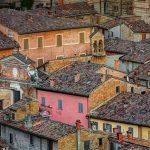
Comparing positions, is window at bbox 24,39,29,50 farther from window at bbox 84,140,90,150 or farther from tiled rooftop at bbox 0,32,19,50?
window at bbox 84,140,90,150

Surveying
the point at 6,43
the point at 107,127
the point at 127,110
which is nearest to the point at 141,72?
the point at 127,110

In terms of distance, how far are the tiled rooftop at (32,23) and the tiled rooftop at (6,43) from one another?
39.3 inches

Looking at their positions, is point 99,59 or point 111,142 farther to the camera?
point 99,59

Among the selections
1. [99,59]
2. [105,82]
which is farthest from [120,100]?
[99,59]

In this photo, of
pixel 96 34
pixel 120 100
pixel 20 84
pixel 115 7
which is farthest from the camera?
pixel 115 7

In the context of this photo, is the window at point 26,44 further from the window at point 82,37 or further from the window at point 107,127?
the window at point 107,127

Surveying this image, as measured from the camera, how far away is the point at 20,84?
6400 centimetres

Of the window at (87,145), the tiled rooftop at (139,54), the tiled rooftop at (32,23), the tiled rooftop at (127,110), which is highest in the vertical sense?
the tiled rooftop at (32,23)

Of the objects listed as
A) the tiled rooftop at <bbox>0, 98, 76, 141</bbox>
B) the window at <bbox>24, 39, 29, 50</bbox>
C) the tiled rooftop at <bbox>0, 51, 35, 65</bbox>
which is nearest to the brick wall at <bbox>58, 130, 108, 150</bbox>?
the tiled rooftop at <bbox>0, 98, 76, 141</bbox>

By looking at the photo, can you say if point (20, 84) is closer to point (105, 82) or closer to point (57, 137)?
point (105, 82)

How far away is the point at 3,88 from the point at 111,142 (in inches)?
652

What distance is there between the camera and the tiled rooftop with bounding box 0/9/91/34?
71.1m

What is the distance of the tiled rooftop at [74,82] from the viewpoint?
60094 millimetres

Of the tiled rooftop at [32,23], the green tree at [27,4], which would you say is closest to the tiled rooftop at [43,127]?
the tiled rooftop at [32,23]
